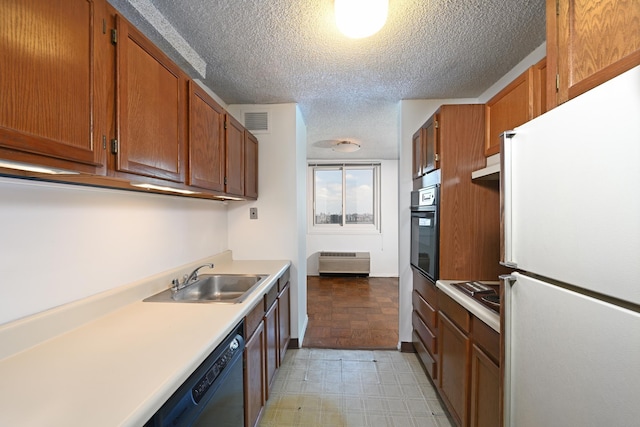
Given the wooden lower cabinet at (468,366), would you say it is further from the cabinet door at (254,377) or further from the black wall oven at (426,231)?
the cabinet door at (254,377)

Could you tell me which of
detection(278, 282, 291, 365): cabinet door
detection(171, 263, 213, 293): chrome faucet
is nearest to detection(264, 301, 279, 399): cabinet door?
detection(278, 282, 291, 365): cabinet door

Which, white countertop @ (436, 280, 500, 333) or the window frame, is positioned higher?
the window frame

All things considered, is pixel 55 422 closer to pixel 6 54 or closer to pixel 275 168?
pixel 6 54

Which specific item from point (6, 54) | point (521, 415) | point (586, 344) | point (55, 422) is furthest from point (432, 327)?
point (6, 54)

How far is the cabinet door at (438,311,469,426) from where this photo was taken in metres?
1.41

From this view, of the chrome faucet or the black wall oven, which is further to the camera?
the black wall oven

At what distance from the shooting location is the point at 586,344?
657mm

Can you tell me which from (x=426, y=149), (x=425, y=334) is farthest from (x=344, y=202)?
(x=425, y=334)

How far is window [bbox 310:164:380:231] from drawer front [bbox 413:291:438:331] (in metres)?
3.27

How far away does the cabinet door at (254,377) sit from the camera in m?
1.37

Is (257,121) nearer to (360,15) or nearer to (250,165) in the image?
(250,165)

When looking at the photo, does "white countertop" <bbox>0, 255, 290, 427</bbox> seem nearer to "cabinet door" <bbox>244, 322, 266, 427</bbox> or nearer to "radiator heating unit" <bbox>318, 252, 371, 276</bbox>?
"cabinet door" <bbox>244, 322, 266, 427</bbox>

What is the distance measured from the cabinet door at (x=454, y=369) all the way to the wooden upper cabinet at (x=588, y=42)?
1.26m

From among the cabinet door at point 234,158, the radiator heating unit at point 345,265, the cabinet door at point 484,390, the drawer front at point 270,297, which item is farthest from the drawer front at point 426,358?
the radiator heating unit at point 345,265
